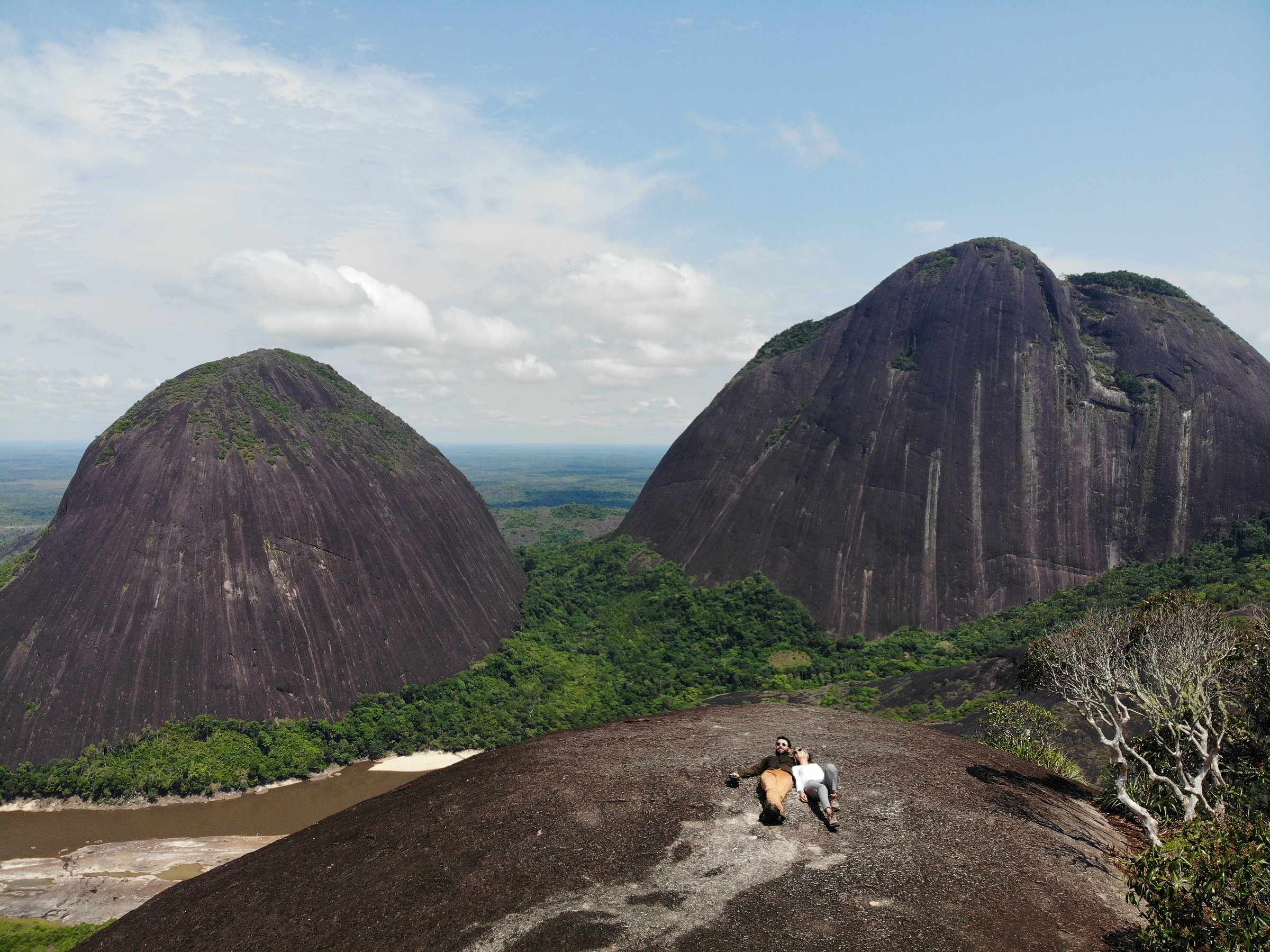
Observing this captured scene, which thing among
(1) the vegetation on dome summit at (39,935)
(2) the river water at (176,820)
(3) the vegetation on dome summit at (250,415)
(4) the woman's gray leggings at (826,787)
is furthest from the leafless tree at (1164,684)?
(3) the vegetation on dome summit at (250,415)

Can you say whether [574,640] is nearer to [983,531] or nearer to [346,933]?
[983,531]

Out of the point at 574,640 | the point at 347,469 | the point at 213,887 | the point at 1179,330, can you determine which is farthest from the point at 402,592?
the point at 1179,330

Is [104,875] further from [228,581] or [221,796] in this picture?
[228,581]

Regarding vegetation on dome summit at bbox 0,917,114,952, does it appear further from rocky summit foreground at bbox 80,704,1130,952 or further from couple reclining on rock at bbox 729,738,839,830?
couple reclining on rock at bbox 729,738,839,830

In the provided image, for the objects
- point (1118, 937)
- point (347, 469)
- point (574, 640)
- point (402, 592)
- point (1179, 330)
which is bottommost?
point (574, 640)

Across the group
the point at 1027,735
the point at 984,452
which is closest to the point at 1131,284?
the point at 984,452

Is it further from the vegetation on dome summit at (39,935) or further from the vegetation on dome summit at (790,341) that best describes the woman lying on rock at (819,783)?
the vegetation on dome summit at (790,341)

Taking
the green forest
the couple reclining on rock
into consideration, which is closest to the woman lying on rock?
the couple reclining on rock
